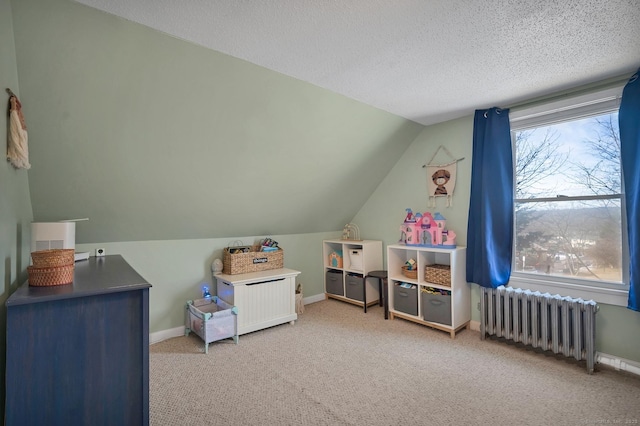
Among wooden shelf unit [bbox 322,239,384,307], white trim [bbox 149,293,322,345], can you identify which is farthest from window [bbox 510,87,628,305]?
white trim [bbox 149,293,322,345]

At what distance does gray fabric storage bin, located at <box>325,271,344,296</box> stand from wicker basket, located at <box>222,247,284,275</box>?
0.89 meters

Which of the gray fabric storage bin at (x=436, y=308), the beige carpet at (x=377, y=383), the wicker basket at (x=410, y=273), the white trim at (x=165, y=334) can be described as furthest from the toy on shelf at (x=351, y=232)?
the white trim at (x=165, y=334)

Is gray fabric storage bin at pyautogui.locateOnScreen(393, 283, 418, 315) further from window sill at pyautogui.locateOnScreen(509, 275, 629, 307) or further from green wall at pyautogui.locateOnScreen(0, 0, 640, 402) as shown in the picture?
window sill at pyautogui.locateOnScreen(509, 275, 629, 307)

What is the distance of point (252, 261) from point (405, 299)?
1772 mm

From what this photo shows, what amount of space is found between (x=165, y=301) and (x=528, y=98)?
4.02m

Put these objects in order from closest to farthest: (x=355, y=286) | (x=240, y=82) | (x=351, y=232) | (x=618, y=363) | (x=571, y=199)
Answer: (x=240, y=82), (x=618, y=363), (x=571, y=199), (x=355, y=286), (x=351, y=232)

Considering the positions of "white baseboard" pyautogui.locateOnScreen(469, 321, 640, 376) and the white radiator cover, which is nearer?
"white baseboard" pyautogui.locateOnScreen(469, 321, 640, 376)

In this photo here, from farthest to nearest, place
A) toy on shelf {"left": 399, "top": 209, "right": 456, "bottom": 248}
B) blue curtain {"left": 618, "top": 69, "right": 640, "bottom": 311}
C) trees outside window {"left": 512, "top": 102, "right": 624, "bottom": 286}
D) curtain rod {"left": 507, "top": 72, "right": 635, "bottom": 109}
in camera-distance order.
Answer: toy on shelf {"left": 399, "top": 209, "right": 456, "bottom": 248}
trees outside window {"left": 512, "top": 102, "right": 624, "bottom": 286}
curtain rod {"left": 507, "top": 72, "right": 635, "bottom": 109}
blue curtain {"left": 618, "top": 69, "right": 640, "bottom": 311}

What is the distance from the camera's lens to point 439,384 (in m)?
2.23

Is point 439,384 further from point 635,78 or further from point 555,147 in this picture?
point 635,78

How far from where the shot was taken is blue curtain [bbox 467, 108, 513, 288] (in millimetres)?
2959

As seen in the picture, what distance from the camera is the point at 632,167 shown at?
2295mm

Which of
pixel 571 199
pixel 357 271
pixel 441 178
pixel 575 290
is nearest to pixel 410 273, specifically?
pixel 357 271

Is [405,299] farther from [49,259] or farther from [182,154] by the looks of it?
[49,259]
